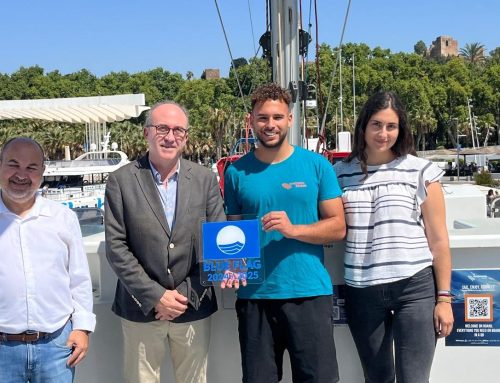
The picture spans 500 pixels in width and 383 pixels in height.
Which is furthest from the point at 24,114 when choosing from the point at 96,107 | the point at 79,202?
the point at 79,202

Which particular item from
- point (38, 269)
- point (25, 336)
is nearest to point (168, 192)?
point (38, 269)

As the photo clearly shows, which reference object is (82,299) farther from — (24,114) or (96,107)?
(24,114)

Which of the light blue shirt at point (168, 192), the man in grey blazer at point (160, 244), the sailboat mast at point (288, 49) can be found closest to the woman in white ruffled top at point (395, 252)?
the man in grey blazer at point (160, 244)

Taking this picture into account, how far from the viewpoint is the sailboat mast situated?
21.6ft

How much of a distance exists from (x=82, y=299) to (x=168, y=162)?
0.78 m

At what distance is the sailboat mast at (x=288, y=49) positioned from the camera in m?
6.58

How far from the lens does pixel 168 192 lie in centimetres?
290

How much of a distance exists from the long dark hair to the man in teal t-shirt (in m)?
0.29

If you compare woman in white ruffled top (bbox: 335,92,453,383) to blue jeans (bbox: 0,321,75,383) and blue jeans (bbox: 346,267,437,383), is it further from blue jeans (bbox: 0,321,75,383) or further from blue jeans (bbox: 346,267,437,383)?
blue jeans (bbox: 0,321,75,383)

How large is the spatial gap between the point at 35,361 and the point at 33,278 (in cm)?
36

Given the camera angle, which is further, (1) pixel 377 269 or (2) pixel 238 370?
(2) pixel 238 370

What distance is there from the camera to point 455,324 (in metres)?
3.40

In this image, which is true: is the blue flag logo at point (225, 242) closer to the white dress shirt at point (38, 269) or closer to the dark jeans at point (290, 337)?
the dark jeans at point (290, 337)

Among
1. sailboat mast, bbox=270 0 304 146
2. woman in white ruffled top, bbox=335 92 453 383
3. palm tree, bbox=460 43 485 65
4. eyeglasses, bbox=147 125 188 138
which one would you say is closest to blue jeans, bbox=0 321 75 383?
eyeglasses, bbox=147 125 188 138
